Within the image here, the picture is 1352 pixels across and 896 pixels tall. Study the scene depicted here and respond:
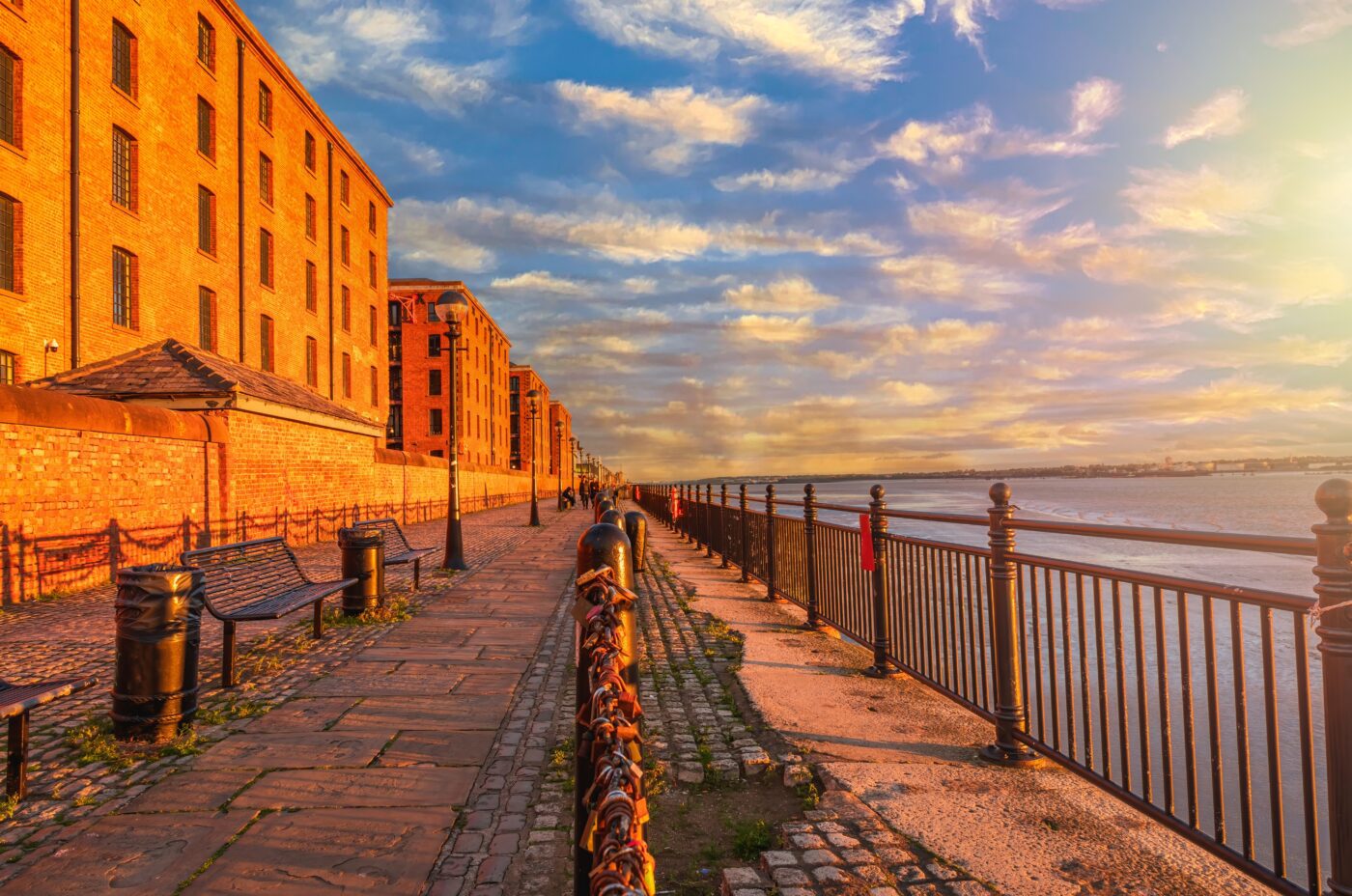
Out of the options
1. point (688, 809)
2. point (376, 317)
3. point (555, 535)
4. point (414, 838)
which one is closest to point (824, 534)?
point (688, 809)

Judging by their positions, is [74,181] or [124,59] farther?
[124,59]

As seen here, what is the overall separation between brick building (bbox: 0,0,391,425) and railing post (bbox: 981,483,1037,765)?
19.7m

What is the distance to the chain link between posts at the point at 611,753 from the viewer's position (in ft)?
4.71

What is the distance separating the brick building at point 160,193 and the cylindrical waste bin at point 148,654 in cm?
1589

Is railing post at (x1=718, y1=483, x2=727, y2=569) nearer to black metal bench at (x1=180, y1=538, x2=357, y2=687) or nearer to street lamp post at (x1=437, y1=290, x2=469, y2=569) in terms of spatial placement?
street lamp post at (x1=437, y1=290, x2=469, y2=569)

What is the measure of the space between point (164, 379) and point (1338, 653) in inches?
662

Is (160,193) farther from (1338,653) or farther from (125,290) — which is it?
(1338,653)

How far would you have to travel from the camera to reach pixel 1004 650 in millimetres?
3799

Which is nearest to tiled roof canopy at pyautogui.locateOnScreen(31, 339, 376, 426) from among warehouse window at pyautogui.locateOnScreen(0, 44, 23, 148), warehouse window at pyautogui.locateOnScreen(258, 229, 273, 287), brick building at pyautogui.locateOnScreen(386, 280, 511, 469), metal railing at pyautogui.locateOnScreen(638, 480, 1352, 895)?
warehouse window at pyautogui.locateOnScreen(0, 44, 23, 148)

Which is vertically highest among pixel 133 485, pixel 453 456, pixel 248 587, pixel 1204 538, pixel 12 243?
pixel 12 243

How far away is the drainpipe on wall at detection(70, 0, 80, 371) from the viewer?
1697 centimetres

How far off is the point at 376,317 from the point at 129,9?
19.0 m

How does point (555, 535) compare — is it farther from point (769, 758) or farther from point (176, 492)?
point (769, 758)

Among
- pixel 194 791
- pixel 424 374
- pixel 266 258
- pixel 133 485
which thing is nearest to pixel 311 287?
pixel 266 258
